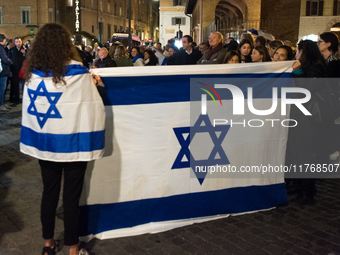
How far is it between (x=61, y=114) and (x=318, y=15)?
4594cm

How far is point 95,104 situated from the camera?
333 centimetres

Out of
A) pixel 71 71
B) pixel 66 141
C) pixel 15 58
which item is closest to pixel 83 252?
pixel 66 141

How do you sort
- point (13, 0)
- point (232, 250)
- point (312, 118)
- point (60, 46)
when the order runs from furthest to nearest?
point (13, 0) → point (312, 118) → point (232, 250) → point (60, 46)

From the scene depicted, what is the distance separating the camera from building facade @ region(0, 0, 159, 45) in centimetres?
5538

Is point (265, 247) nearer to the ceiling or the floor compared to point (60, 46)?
nearer to the floor

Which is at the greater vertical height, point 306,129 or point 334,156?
point 306,129

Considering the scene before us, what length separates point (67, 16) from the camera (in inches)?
2388

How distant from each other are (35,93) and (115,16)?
257ft

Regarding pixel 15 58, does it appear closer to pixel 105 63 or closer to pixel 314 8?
pixel 105 63

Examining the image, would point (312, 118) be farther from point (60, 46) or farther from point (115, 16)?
point (115, 16)

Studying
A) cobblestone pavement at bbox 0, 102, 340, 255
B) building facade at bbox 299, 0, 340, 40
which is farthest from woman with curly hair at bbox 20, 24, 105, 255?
building facade at bbox 299, 0, 340, 40

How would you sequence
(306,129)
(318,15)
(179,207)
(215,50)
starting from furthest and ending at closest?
(318,15) < (215,50) < (306,129) < (179,207)

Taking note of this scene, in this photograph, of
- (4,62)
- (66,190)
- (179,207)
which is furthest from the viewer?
(4,62)

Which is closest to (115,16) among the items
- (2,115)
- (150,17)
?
(150,17)
